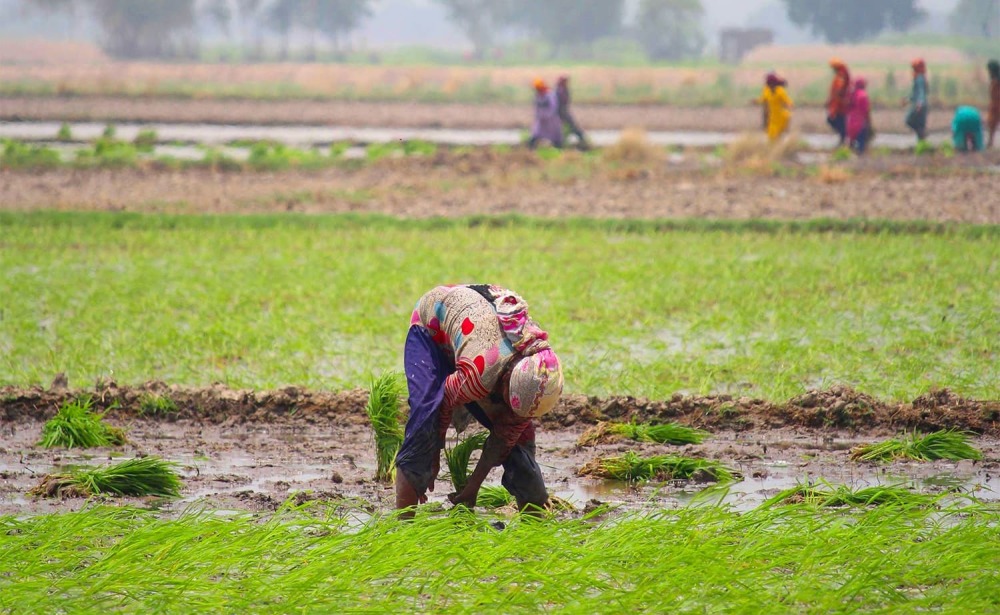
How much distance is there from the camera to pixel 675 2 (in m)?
94.4

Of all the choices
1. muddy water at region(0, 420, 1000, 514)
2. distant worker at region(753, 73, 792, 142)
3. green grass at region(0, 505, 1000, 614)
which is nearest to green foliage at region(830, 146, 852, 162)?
distant worker at region(753, 73, 792, 142)

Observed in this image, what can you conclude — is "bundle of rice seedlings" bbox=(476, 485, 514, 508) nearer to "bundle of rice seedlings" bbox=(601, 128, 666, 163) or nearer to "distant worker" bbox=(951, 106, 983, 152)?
"bundle of rice seedlings" bbox=(601, 128, 666, 163)

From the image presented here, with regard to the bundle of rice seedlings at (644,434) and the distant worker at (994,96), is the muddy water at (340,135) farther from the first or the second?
the bundle of rice seedlings at (644,434)

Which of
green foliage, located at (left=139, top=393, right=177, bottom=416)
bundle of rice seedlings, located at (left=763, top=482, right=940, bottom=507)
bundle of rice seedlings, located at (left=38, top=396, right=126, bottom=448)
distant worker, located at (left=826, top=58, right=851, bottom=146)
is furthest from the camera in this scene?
distant worker, located at (left=826, top=58, right=851, bottom=146)

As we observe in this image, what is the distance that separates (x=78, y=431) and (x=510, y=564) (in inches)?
133

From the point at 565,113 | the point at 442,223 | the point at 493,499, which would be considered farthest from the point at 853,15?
the point at 493,499

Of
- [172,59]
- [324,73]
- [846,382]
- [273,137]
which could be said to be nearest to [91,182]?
[273,137]

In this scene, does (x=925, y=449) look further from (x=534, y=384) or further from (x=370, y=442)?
(x=370, y=442)

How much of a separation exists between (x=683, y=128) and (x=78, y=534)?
29.3m

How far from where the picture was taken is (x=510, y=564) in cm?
468

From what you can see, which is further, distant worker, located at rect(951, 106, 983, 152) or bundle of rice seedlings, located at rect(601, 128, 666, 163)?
distant worker, located at rect(951, 106, 983, 152)

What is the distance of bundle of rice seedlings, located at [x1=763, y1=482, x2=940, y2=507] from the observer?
18.4ft

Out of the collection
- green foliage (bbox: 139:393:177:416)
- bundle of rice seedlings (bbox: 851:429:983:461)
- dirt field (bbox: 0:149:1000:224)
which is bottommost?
bundle of rice seedlings (bbox: 851:429:983:461)

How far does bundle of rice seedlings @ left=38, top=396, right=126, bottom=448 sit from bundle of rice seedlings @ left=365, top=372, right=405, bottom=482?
176 cm
